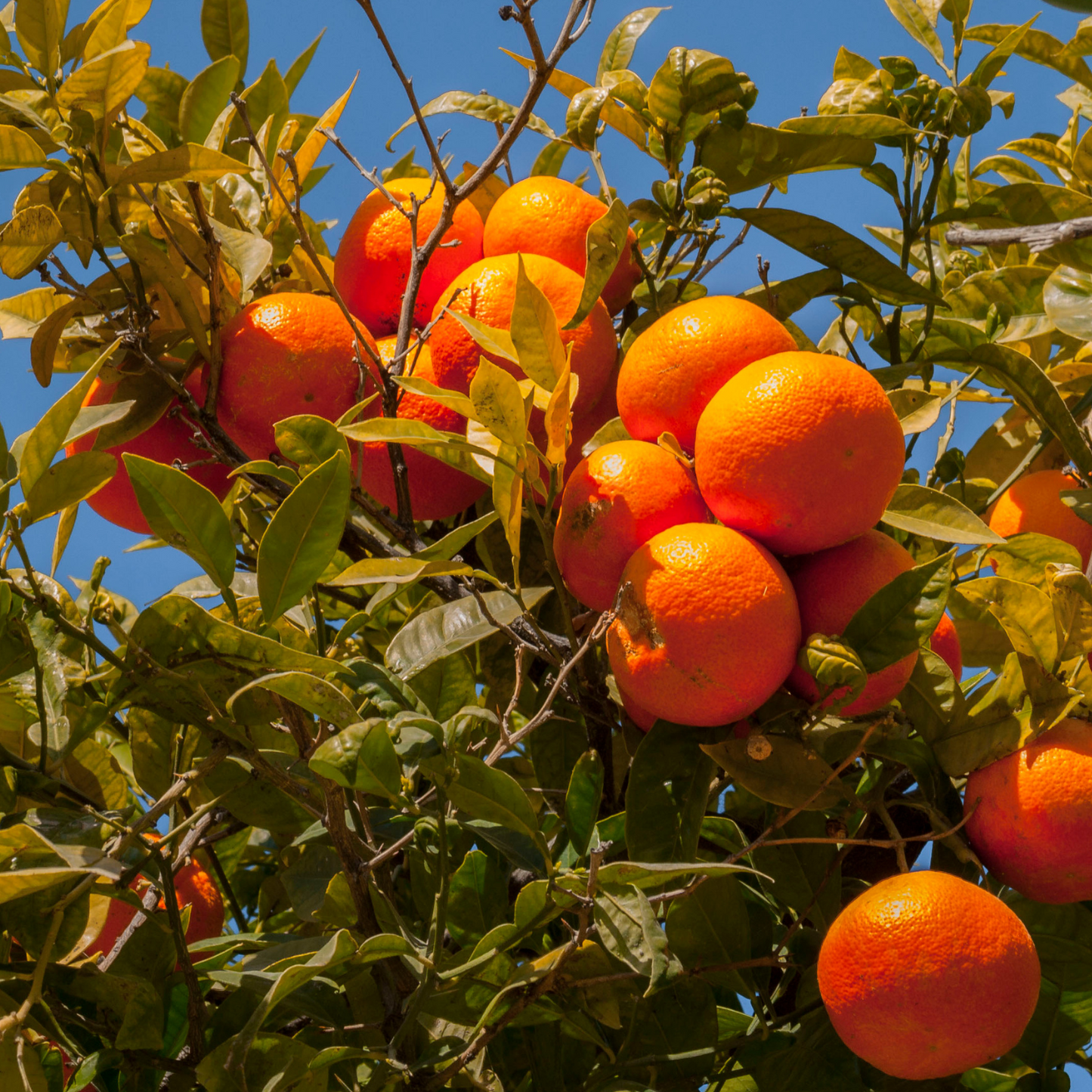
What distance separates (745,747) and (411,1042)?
1.04 feet

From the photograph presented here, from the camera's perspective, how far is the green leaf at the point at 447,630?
0.86 metres

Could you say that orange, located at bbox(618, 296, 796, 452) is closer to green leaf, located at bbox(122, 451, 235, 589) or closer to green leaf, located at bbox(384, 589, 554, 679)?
green leaf, located at bbox(384, 589, 554, 679)

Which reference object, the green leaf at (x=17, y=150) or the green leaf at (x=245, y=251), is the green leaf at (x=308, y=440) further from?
the green leaf at (x=17, y=150)

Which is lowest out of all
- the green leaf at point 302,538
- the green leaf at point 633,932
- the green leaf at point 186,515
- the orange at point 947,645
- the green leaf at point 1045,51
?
the green leaf at point 633,932

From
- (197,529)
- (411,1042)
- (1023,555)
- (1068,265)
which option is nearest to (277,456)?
(197,529)

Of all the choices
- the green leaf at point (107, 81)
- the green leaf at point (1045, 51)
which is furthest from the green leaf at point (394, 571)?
the green leaf at point (1045, 51)

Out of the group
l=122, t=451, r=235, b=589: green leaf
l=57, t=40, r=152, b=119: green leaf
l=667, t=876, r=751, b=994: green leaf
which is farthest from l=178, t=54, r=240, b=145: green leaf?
l=667, t=876, r=751, b=994: green leaf

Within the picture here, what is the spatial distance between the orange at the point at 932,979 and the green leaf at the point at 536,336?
0.45 m

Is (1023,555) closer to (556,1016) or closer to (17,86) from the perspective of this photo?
(556,1016)

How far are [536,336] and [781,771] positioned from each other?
1.21ft

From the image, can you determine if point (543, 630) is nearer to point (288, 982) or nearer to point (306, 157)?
point (288, 982)

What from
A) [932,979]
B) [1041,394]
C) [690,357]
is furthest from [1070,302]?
[932,979]

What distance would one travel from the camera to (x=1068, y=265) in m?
1.23

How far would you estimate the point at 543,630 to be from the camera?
0.97 metres
